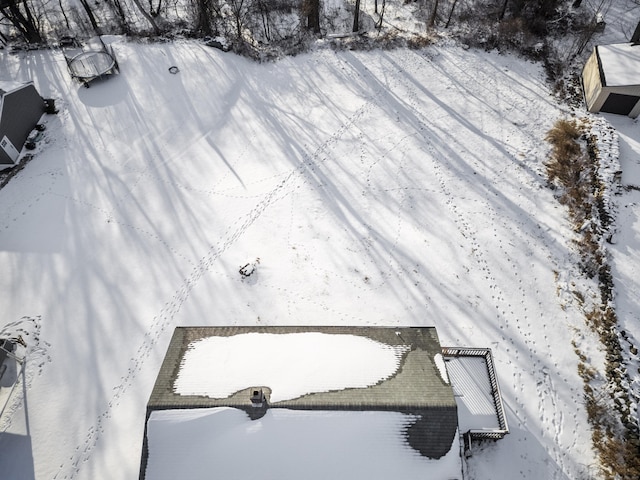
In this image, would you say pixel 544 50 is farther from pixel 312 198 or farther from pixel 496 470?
pixel 496 470

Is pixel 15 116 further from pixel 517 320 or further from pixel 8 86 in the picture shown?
pixel 517 320

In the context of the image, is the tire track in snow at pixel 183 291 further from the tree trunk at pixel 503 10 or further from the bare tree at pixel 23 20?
the bare tree at pixel 23 20

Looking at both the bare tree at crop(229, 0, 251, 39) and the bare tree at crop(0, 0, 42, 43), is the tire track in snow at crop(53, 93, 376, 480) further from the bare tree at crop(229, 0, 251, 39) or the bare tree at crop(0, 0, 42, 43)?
the bare tree at crop(0, 0, 42, 43)

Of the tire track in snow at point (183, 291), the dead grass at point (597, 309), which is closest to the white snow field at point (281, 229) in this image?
the tire track in snow at point (183, 291)

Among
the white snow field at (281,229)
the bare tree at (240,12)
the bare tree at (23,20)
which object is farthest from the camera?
the bare tree at (240,12)

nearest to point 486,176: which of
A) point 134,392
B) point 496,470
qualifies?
point 496,470

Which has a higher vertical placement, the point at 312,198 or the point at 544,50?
the point at 544,50
